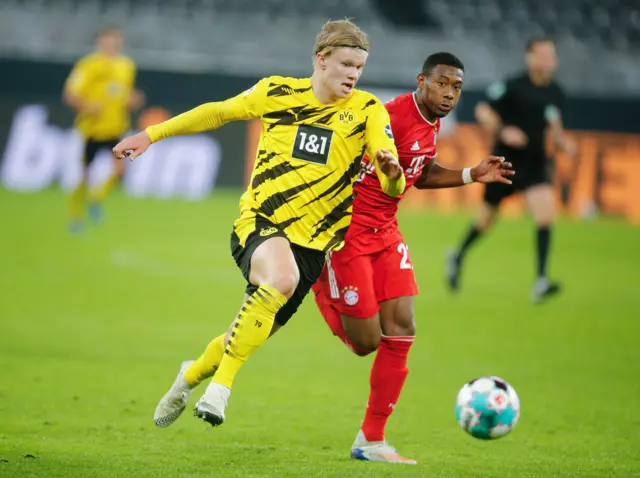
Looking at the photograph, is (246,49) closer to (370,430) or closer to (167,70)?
(167,70)

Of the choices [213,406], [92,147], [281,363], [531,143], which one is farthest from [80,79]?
[213,406]

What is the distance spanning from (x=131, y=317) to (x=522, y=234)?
945 cm

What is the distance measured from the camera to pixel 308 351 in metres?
10.1

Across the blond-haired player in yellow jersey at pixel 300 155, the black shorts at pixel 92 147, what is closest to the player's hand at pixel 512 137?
the blond-haired player in yellow jersey at pixel 300 155

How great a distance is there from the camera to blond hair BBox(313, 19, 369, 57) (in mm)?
5855

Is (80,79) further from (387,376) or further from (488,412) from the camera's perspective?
(488,412)

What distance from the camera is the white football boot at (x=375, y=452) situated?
607cm

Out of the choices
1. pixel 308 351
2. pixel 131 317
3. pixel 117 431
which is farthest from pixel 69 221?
pixel 117 431

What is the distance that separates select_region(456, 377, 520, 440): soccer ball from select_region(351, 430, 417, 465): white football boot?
359 mm

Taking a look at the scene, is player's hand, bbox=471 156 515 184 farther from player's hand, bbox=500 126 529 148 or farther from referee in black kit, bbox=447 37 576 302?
referee in black kit, bbox=447 37 576 302

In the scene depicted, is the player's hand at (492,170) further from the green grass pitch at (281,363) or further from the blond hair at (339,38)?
the green grass pitch at (281,363)

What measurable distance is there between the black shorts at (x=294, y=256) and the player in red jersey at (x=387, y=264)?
338 millimetres

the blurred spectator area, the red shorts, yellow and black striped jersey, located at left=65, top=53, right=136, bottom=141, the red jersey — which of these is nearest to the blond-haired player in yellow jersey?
the red shorts

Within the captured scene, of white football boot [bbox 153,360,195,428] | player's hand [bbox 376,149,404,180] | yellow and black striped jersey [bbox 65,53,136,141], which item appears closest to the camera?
player's hand [bbox 376,149,404,180]
